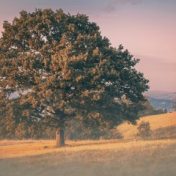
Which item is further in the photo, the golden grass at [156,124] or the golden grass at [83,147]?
the golden grass at [156,124]

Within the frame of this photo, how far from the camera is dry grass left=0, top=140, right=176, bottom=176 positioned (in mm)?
35522

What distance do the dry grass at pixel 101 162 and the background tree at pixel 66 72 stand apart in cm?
882

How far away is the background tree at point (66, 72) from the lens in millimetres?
53344

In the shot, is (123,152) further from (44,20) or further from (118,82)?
(44,20)

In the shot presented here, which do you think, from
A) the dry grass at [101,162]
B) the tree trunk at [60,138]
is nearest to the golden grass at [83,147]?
the dry grass at [101,162]

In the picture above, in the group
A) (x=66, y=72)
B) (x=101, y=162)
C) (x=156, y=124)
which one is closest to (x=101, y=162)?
(x=101, y=162)

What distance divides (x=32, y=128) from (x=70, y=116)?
5.30 meters

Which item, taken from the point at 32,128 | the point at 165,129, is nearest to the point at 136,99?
the point at 32,128

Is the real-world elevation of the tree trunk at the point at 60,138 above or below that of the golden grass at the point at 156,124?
below

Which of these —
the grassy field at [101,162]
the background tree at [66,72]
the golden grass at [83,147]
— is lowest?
the grassy field at [101,162]

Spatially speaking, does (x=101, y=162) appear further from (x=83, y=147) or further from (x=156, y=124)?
(x=156, y=124)

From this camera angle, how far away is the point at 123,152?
43.2m

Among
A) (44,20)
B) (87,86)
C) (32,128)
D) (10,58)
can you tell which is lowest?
(32,128)

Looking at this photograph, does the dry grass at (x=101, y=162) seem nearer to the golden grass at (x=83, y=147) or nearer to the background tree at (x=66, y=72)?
the golden grass at (x=83, y=147)
